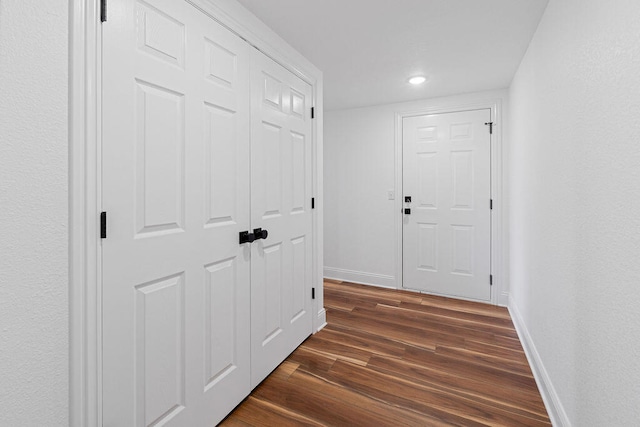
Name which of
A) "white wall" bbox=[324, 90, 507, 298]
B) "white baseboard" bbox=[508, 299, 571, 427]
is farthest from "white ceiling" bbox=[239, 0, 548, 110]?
"white baseboard" bbox=[508, 299, 571, 427]

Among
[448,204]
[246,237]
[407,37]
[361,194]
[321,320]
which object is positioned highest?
[407,37]

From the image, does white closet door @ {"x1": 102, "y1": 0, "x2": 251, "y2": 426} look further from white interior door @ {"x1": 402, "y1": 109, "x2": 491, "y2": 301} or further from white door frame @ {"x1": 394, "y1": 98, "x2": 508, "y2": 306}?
white door frame @ {"x1": 394, "y1": 98, "x2": 508, "y2": 306}

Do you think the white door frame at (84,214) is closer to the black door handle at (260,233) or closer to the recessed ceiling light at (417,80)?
the black door handle at (260,233)

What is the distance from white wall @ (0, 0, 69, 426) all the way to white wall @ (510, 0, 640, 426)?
169cm

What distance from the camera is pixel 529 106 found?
212 centimetres

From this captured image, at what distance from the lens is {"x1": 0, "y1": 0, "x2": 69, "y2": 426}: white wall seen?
2.80 feet

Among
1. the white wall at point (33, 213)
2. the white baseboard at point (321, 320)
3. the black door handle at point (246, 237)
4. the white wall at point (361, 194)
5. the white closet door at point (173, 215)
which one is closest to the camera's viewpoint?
the white wall at point (33, 213)

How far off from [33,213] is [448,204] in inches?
132

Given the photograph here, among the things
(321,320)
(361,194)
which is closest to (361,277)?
(361,194)

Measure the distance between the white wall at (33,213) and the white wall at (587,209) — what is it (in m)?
1.69

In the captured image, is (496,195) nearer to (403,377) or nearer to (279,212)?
(403,377)

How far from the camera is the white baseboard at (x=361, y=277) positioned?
373 cm

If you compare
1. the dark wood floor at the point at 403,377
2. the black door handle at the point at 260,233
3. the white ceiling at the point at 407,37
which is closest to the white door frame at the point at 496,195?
the white ceiling at the point at 407,37

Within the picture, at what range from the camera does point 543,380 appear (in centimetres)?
177
